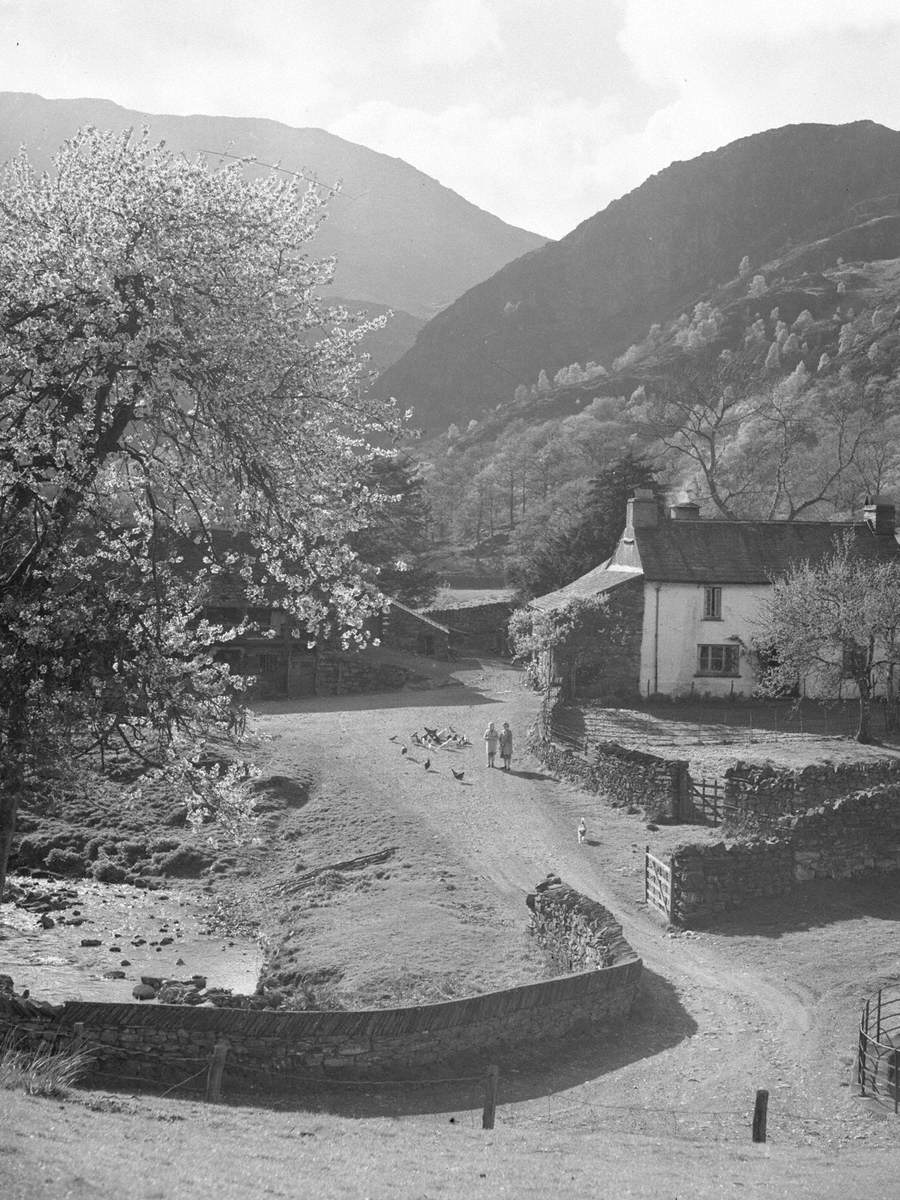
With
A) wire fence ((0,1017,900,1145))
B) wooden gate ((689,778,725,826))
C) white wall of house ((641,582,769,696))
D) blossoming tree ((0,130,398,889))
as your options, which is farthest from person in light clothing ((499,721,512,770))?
blossoming tree ((0,130,398,889))

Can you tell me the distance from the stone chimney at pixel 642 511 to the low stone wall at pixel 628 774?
15.8m

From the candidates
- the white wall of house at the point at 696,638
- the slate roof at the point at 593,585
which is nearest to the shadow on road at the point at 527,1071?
the white wall of house at the point at 696,638

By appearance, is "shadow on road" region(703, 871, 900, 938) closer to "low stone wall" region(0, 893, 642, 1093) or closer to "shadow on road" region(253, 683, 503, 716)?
"low stone wall" region(0, 893, 642, 1093)

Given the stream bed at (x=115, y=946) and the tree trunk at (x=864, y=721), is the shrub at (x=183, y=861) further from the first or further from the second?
the tree trunk at (x=864, y=721)

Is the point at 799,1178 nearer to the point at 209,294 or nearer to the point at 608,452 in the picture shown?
the point at 209,294

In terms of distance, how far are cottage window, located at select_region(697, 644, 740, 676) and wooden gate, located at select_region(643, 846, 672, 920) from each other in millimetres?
24256

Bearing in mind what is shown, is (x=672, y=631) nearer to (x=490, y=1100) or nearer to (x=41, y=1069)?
(x=490, y=1100)

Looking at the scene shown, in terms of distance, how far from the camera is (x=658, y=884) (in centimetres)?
2391

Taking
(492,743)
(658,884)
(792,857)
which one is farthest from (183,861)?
(792,857)

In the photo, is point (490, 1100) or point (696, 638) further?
point (696, 638)

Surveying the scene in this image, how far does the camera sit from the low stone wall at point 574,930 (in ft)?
63.7

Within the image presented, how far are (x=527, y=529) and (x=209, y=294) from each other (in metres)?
81.4

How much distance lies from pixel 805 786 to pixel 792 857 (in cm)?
519

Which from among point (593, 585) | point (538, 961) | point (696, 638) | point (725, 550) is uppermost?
point (725, 550)
